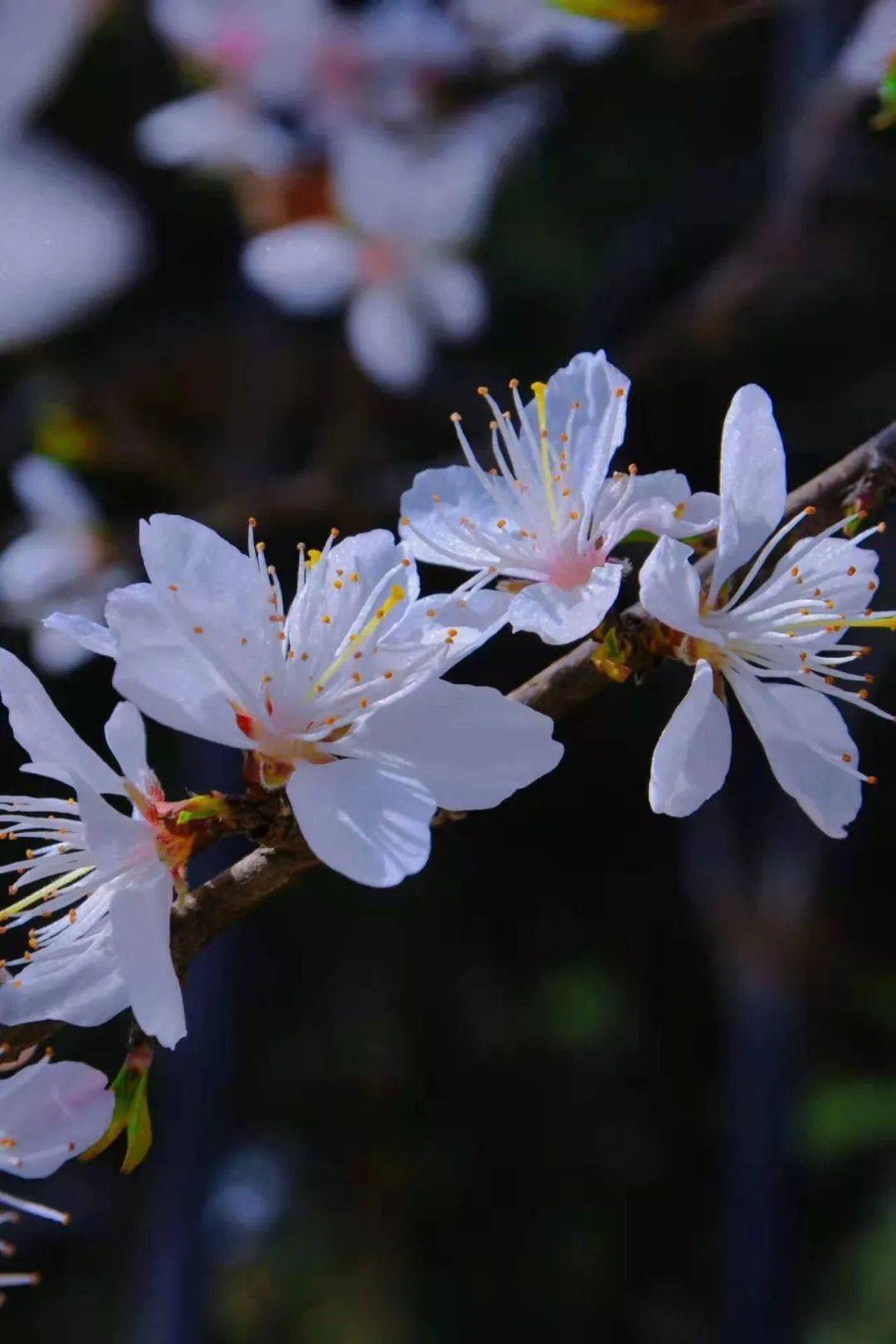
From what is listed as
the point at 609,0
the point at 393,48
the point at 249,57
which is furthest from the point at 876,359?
the point at 609,0

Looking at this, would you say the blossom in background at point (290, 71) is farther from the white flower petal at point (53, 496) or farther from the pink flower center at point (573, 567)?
the pink flower center at point (573, 567)

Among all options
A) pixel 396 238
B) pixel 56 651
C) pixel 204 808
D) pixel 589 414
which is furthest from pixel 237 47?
pixel 204 808

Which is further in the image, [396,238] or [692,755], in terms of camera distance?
[396,238]

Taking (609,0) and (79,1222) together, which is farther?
(79,1222)

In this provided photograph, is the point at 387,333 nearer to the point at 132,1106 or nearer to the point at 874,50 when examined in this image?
the point at 874,50

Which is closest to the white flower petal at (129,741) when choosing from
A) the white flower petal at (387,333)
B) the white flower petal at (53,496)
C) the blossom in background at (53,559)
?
the blossom in background at (53,559)

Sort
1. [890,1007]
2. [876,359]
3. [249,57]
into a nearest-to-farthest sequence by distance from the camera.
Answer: [249,57], [876,359], [890,1007]

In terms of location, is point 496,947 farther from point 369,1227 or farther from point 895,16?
point 895,16
